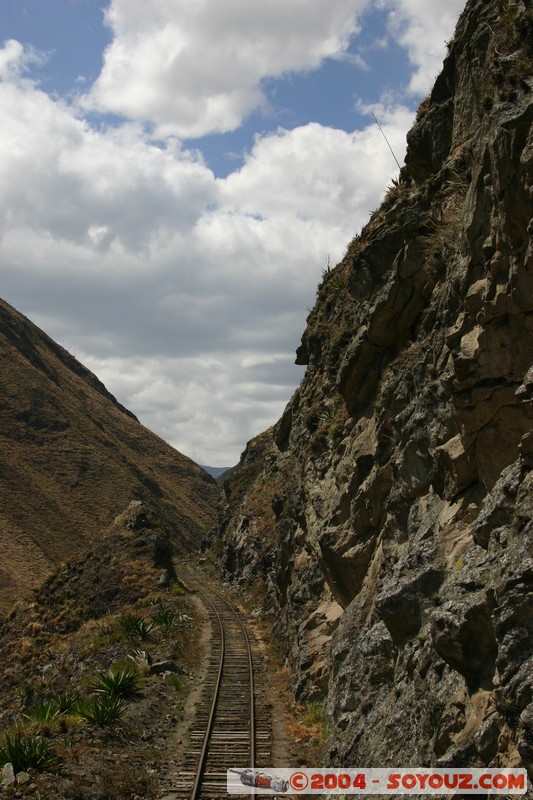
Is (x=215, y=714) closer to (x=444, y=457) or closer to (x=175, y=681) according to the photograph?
(x=175, y=681)

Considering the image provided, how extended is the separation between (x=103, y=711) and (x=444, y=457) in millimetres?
10212

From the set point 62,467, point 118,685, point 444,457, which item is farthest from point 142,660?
point 62,467

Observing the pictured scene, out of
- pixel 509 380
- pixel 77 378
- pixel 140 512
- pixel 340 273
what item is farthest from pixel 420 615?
pixel 77 378

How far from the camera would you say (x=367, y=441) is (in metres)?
16.8

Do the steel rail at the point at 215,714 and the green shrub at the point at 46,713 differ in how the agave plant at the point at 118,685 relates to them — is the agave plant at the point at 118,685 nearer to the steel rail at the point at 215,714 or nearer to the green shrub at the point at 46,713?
the green shrub at the point at 46,713

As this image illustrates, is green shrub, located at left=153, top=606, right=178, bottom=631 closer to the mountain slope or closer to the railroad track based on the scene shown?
the railroad track

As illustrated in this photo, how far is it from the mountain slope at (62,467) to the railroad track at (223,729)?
35886mm

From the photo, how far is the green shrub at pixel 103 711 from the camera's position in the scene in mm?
15141

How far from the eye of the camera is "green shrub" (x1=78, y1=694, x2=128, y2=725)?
1514cm

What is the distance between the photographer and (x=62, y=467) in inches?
3698

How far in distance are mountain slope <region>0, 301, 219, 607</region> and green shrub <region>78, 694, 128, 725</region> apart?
1606 inches

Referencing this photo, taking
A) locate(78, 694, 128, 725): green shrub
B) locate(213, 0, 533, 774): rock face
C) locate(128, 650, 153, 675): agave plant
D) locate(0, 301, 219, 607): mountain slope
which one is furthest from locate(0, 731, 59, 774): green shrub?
locate(0, 301, 219, 607): mountain slope

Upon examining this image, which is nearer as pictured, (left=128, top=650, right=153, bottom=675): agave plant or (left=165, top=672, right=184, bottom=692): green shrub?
(left=165, top=672, right=184, bottom=692): green shrub

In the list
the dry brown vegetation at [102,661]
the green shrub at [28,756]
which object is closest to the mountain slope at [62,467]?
the dry brown vegetation at [102,661]
